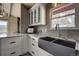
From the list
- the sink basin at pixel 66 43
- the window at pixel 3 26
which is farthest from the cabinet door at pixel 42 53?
the window at pixel 3 26

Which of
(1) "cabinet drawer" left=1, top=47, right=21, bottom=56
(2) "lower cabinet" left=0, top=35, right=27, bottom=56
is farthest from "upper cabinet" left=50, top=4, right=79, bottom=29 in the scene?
(1) "cabinet drawer" left=1, top=47, right=21, bottom=56

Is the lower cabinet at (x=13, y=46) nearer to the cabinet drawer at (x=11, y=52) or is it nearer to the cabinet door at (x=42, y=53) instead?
the cabinet drawer at (x=11, y=52)

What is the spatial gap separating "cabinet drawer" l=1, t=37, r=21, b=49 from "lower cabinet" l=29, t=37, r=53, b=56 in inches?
6.4

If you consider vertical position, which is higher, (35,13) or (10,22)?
(35,13)

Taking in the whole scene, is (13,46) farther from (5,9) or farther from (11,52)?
(5,9)

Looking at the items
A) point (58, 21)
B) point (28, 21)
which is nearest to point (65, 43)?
point (58, 21)

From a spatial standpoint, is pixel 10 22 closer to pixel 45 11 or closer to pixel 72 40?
pixel 45 11

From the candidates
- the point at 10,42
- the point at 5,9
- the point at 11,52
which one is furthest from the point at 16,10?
the point at 11,52

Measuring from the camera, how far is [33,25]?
1215 mm

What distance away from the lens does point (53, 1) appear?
42.8 inches

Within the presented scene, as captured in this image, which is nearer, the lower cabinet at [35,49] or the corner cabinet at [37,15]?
the lower cabinet at [35,49]

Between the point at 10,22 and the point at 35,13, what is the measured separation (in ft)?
1.23

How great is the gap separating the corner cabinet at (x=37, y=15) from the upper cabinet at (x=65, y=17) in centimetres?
13

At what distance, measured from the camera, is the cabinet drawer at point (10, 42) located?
3.49ft
